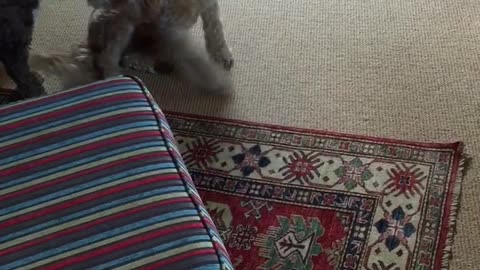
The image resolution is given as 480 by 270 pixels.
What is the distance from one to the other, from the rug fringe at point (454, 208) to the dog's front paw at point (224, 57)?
62 centimetres

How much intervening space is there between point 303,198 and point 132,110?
56 cm

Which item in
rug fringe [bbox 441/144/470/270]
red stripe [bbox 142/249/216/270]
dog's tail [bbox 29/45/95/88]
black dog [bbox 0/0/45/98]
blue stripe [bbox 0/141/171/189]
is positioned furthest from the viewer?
dog's tail [bbox 29/45/95/88]

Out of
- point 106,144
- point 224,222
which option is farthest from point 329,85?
point 106,144

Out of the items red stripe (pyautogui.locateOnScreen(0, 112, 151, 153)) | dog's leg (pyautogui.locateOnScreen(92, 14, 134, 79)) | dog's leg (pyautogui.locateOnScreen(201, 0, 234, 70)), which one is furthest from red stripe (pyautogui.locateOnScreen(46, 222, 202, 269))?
dog's leg (pyautogui.locateOnScreen(201, 0, 234, 70))

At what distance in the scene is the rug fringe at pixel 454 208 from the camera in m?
1.50

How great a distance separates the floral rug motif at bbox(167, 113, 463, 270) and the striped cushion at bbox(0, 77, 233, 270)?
1.51ft

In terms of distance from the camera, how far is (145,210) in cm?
105

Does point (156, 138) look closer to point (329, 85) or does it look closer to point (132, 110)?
point (132, 110)

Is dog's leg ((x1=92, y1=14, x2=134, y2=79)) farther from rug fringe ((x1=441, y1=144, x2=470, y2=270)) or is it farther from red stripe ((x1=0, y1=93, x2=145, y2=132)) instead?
rug fringe ((x1=441, y1=144, x2=470, y2=270))

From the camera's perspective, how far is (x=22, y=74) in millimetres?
1769

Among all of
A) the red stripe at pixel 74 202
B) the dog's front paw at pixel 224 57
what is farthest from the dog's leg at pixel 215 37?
the red stripe at pixel 74 202

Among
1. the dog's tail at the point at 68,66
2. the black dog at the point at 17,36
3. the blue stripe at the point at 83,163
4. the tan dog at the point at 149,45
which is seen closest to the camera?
the blue stripe at the point at 83,163

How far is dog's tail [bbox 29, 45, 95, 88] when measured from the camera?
1826 mm

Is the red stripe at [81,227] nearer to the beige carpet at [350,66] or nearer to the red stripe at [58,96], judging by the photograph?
the red stripe at [58,96]
